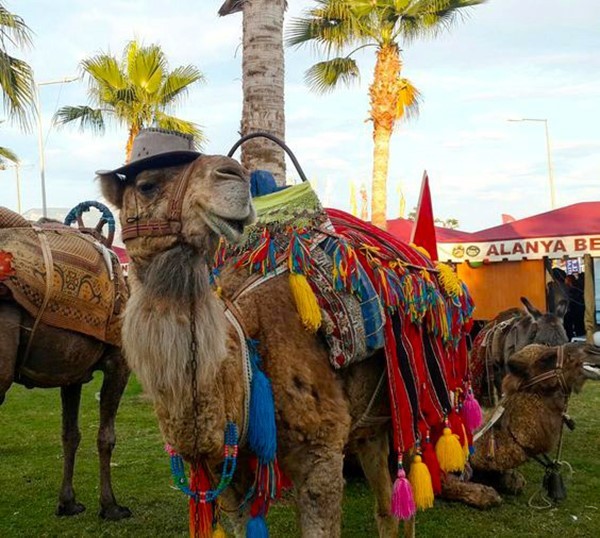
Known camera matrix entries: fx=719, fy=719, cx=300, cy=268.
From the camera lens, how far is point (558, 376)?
5598 mm

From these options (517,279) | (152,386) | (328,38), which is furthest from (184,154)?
(328,38)

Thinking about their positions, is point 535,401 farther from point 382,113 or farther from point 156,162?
point 382,113

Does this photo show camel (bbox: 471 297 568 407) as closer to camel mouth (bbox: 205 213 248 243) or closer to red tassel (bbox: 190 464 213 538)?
red tassel (bbox: 190 464 213 538)

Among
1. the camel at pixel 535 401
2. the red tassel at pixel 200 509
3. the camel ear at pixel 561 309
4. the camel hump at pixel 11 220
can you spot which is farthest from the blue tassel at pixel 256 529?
the camel ear at pixel 561 309

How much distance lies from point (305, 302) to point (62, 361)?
8.31ft

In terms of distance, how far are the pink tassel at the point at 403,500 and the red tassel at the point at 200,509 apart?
1106 millimetres

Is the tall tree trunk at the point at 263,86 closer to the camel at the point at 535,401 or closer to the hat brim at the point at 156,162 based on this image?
the camel at the point at 535,401

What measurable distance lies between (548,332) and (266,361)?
5521mm

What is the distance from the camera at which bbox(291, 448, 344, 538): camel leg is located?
3.09 meters

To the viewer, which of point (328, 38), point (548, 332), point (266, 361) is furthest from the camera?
point (328, 38)

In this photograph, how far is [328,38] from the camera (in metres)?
17.8

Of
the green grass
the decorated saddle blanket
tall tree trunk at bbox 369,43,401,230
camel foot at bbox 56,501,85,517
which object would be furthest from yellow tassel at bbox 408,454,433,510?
tall tree trunk at bbox 369,43,401,230

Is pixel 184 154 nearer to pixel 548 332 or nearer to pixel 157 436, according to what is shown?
pixel 548 332

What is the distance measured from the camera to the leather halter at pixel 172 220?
2572 millimetres
